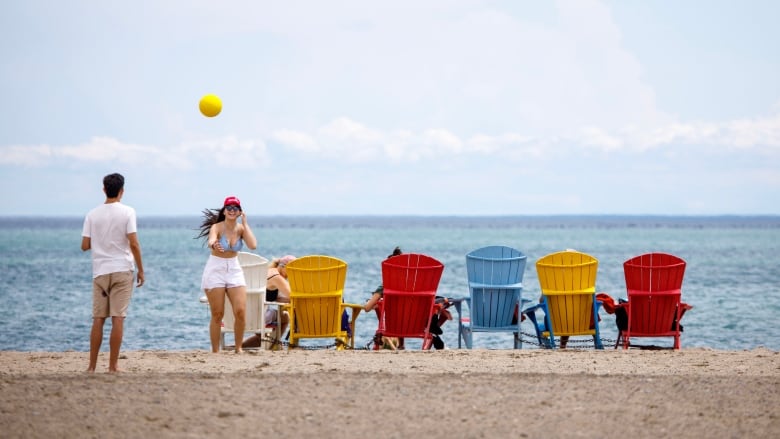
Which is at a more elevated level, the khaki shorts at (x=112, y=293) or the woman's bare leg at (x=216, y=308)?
the khaki shorts at (x=112, y=293)

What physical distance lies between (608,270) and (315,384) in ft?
135

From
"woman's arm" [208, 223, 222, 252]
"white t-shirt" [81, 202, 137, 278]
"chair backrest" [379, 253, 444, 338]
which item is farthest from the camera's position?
"chair backrest" [379, 253, 444, 338]

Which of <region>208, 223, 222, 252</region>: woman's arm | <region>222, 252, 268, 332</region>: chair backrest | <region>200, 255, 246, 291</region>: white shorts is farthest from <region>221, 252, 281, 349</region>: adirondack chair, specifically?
<region>208, 223, 222, 252</region>: woman's arm

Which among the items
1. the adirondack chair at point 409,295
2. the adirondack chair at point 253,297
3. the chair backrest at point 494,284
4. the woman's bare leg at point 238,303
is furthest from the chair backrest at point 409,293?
the woman's bare leg at point 238,303

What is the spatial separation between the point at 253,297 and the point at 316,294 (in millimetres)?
721

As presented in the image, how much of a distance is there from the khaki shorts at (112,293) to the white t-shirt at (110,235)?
5 cm

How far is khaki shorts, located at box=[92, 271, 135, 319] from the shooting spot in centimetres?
830

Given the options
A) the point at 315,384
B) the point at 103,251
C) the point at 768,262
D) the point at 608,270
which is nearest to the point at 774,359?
the point at 315,384

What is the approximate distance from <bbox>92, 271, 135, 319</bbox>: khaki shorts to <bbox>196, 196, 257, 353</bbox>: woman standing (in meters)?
1.39

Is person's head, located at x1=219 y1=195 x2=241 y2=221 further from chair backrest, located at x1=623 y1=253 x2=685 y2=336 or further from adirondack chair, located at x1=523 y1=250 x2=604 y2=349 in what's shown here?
chair backrest, located at x1=623 y1=253 x2=685 y2=336

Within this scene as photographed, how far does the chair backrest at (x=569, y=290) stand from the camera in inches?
424

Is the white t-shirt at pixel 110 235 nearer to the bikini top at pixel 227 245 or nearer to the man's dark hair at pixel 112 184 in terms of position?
the man's dark hair at pixel 112 184

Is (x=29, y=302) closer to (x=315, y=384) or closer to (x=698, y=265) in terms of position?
(x=315, y=384)

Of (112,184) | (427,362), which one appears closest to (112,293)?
(112,184)
